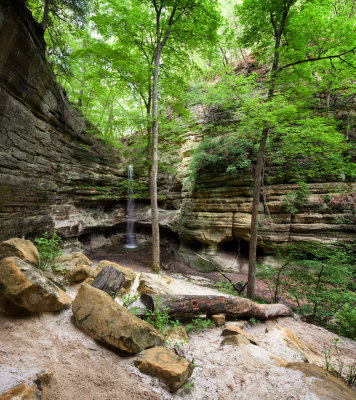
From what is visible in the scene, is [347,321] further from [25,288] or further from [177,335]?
[25,288]

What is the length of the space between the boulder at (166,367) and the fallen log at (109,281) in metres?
1.56

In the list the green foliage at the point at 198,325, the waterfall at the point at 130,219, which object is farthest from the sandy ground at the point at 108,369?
the waterfall at the point at 130,219

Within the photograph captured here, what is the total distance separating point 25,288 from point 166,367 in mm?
1885

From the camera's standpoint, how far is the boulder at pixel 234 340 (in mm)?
2984

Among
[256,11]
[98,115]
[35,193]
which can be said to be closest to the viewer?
[256,11]

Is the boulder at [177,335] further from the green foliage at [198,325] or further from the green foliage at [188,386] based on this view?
the green foliage at [188,386]

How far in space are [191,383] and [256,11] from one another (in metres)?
10.1

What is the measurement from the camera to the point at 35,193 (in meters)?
7.72

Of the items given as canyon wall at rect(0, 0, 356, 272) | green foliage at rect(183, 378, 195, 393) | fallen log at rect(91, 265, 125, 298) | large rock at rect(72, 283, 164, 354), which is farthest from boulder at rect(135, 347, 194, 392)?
canyon wall at rect(0, 0, 356, 272)

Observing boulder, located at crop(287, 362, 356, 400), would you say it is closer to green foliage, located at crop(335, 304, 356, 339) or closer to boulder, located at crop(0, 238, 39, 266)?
green foliage, located at crop(335, 304, 356, 339)

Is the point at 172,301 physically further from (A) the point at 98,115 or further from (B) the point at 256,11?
(A) the point at 98,115

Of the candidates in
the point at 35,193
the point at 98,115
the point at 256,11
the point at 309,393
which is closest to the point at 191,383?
the point at 309,393

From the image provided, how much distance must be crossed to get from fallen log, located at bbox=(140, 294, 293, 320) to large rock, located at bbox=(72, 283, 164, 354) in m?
0.90

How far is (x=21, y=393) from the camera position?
4.16ft
